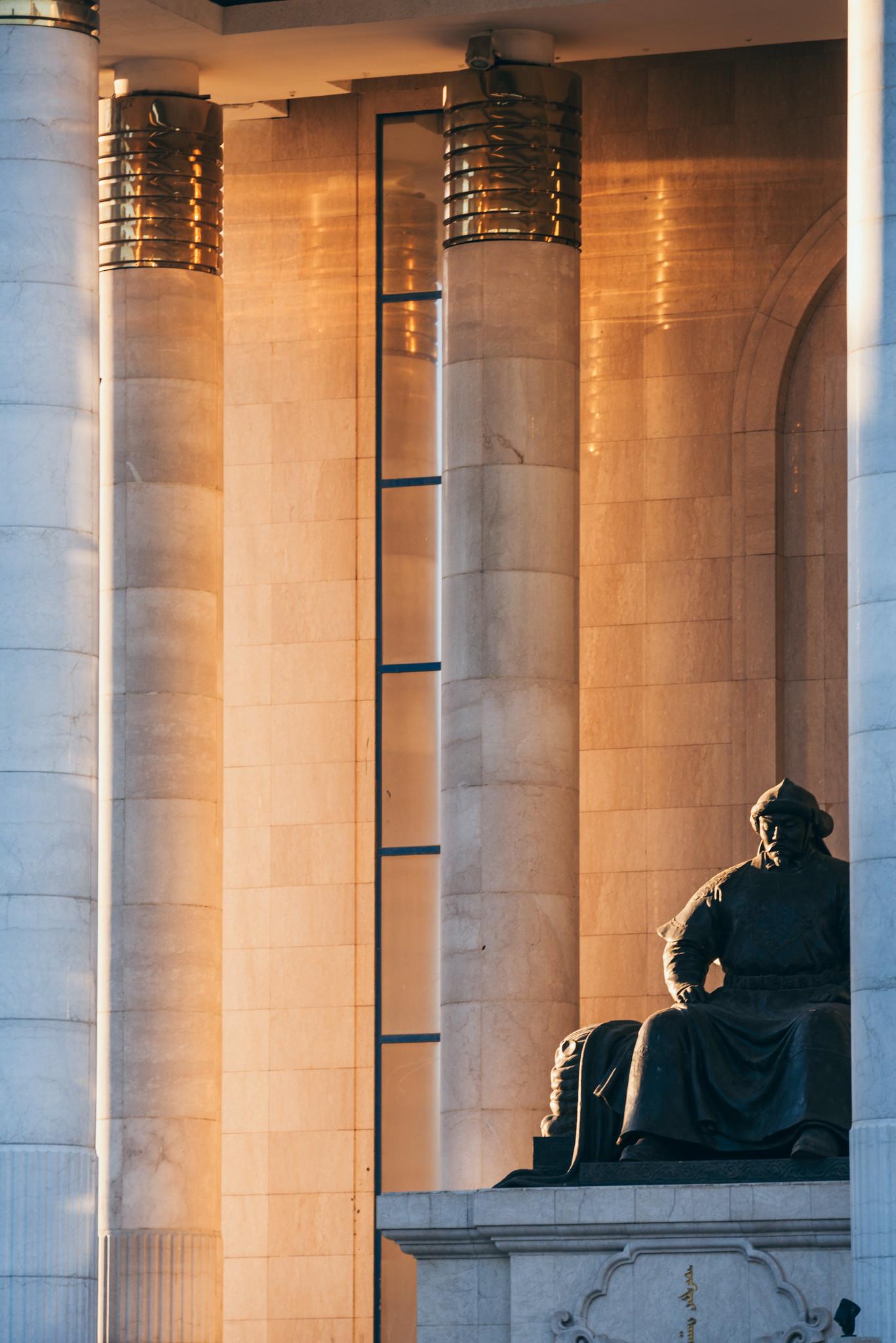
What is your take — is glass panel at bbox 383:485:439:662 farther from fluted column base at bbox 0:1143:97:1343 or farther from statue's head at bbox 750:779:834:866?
fluted column base at bbox 0:1143:97:1343

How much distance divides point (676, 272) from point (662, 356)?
770mm

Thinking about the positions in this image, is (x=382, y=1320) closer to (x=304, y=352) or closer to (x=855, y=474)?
(x=304, y=352)

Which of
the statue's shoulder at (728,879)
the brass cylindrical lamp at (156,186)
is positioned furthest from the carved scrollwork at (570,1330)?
the brass cylindrical lamp at (156,186)

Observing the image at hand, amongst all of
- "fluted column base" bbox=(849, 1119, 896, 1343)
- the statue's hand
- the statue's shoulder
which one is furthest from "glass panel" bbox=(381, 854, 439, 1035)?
"fluted column base" bbox=(849, 1119, 896, 1343)

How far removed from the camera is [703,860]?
30016mm

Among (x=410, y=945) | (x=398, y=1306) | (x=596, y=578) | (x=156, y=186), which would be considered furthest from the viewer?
(x=410, y=945)

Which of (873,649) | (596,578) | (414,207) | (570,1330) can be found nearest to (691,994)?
(570,1330)

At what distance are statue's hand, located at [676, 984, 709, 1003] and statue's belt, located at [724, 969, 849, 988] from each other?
27cm

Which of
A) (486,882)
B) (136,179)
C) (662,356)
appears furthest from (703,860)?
(136,179)

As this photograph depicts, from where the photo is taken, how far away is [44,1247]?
22.4 meters

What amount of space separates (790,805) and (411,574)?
8.31 meters

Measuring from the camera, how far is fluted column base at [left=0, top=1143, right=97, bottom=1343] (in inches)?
876

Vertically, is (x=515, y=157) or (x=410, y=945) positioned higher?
(x=515, y=157)

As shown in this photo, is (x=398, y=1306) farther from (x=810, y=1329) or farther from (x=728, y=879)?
(x=810, y=1329)
